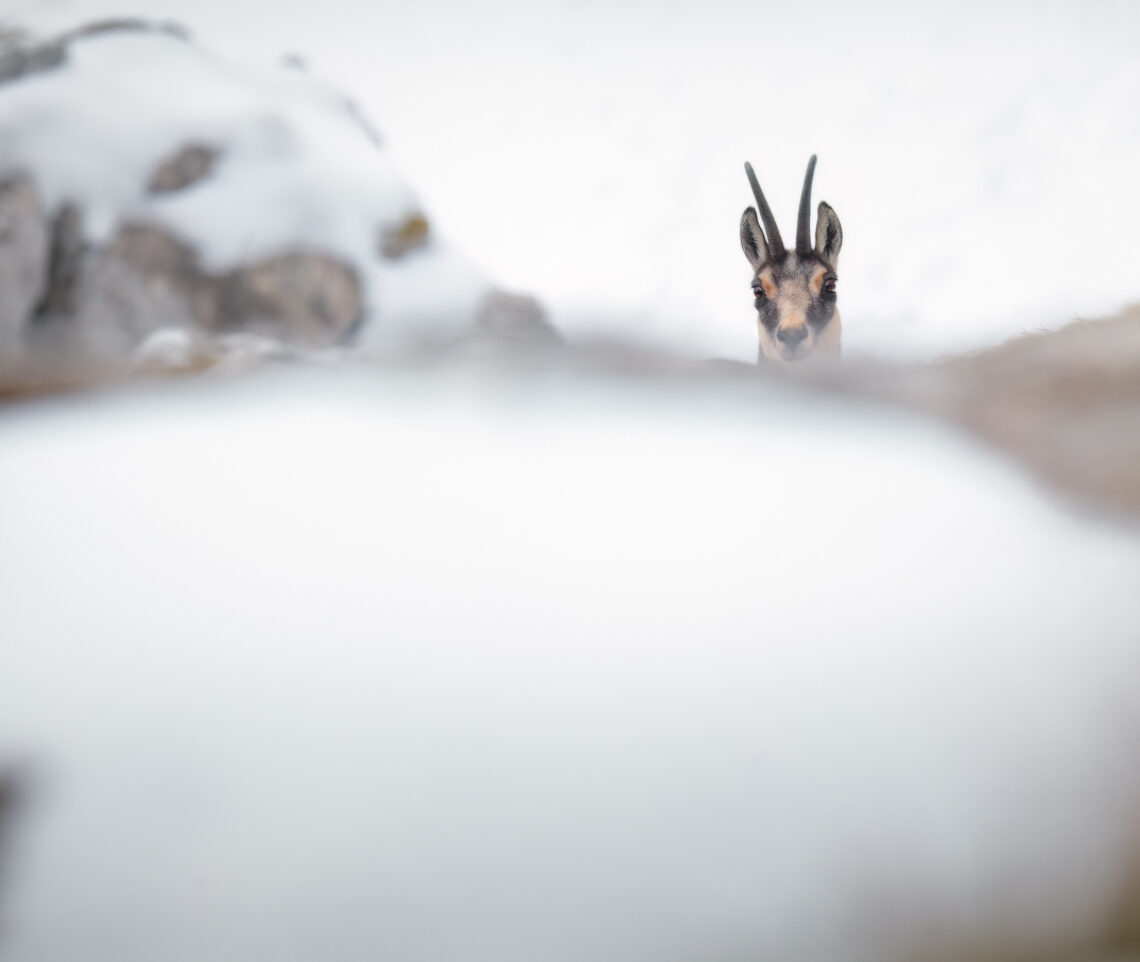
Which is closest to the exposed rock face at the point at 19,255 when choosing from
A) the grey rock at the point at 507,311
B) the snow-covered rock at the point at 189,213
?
the snow-covered rock at the point at 189,213

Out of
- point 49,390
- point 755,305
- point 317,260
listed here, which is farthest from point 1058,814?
point 317,260

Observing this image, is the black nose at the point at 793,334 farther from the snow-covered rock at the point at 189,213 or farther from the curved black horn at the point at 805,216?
the snow-covered rock at the point at 189,213

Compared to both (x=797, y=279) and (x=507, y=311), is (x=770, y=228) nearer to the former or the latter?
(x=797, y=279)

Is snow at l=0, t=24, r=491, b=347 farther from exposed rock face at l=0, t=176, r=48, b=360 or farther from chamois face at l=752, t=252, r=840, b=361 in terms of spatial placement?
chamois face at l=752, t=252, r=840, b=361

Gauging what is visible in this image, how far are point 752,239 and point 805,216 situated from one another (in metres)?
0.07

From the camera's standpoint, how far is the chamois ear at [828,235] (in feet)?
3.45

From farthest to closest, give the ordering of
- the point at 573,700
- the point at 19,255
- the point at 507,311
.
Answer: the point at 507,311 → the point at 19,255 → the point at 573,700

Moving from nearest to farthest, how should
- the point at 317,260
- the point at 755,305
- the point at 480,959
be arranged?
the point at 480,959 < the point at 755,305 < the point at 317,260

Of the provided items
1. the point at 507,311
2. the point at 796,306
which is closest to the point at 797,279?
the point at 796,306

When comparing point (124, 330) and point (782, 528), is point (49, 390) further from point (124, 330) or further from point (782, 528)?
point (124, 330)

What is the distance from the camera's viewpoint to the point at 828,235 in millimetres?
1080

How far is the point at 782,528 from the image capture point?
25 cm

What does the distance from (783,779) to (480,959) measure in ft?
0.29

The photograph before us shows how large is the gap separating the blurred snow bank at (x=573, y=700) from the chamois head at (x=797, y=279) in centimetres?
82
